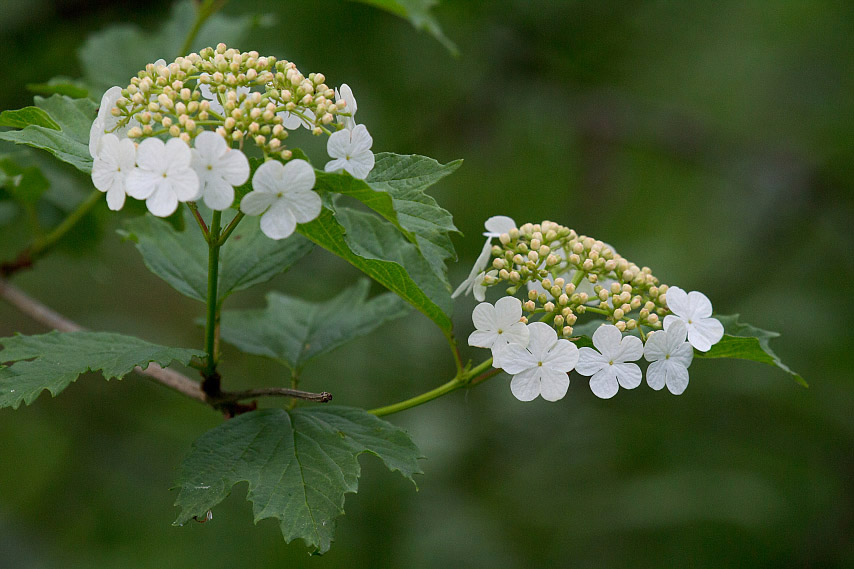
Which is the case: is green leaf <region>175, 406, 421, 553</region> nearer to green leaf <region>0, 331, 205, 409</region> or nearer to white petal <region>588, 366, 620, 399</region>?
green leaf <region>0, 331, 205, 409</region>

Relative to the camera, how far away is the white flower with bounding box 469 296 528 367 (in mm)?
1519

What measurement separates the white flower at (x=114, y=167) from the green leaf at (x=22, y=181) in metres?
0.87

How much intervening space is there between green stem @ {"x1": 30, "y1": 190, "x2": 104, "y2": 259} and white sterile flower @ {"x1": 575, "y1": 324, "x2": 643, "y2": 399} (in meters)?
1.64

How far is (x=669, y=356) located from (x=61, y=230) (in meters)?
1.92

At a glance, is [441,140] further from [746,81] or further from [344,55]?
[746,81]

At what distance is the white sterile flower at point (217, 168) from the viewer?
1.29 m

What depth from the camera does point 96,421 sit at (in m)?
4.11

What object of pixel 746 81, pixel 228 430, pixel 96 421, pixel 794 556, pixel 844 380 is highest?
pixel 746 81

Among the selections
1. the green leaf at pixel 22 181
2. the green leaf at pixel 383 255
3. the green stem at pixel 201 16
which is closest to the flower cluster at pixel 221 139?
the green leaf at pixel 383 255

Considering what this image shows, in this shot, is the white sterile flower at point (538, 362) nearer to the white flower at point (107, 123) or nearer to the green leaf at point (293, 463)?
the green leaf at point (293, 463)

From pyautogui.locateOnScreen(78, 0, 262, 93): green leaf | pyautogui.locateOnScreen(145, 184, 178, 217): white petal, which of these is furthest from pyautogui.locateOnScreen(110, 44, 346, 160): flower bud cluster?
pyautogui.locateOnScreen(78, 0, 262, 93): green leaf

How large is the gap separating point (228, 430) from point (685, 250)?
16.3 ft

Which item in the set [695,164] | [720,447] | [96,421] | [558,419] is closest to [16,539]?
[96,421]

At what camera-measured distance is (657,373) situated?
61.3 inches
